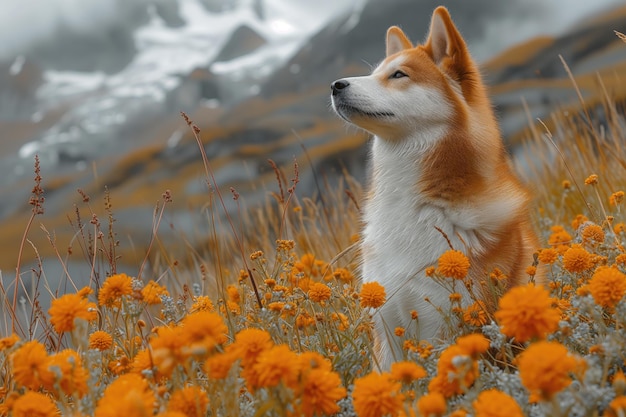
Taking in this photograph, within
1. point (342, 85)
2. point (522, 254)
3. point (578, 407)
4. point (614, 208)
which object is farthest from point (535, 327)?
point (614, 208)

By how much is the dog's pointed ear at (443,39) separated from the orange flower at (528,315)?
1.84 metres

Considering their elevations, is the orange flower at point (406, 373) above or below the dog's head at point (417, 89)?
below

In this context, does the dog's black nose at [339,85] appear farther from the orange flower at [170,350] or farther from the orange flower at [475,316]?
the orange flower at [170,350]

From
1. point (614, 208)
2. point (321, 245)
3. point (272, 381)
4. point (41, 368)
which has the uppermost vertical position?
point (41, 368)

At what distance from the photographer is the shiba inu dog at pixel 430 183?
2.17 metres

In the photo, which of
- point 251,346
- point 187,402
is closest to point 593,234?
point 251,346

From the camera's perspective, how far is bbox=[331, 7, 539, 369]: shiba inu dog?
2.17 metres

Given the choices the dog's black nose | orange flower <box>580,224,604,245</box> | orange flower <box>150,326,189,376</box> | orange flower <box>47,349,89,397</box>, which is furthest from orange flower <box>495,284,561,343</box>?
the dog's black nose

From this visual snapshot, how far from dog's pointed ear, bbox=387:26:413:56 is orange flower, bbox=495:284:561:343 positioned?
2.29 m

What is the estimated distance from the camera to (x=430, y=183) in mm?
2330

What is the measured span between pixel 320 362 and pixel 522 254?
4.11ft

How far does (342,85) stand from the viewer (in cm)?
263

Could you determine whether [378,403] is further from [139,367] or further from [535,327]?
[139,367]

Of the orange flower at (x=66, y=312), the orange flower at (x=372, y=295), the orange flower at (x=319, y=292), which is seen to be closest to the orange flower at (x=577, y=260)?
the orange flower at (x=372, y=295)
